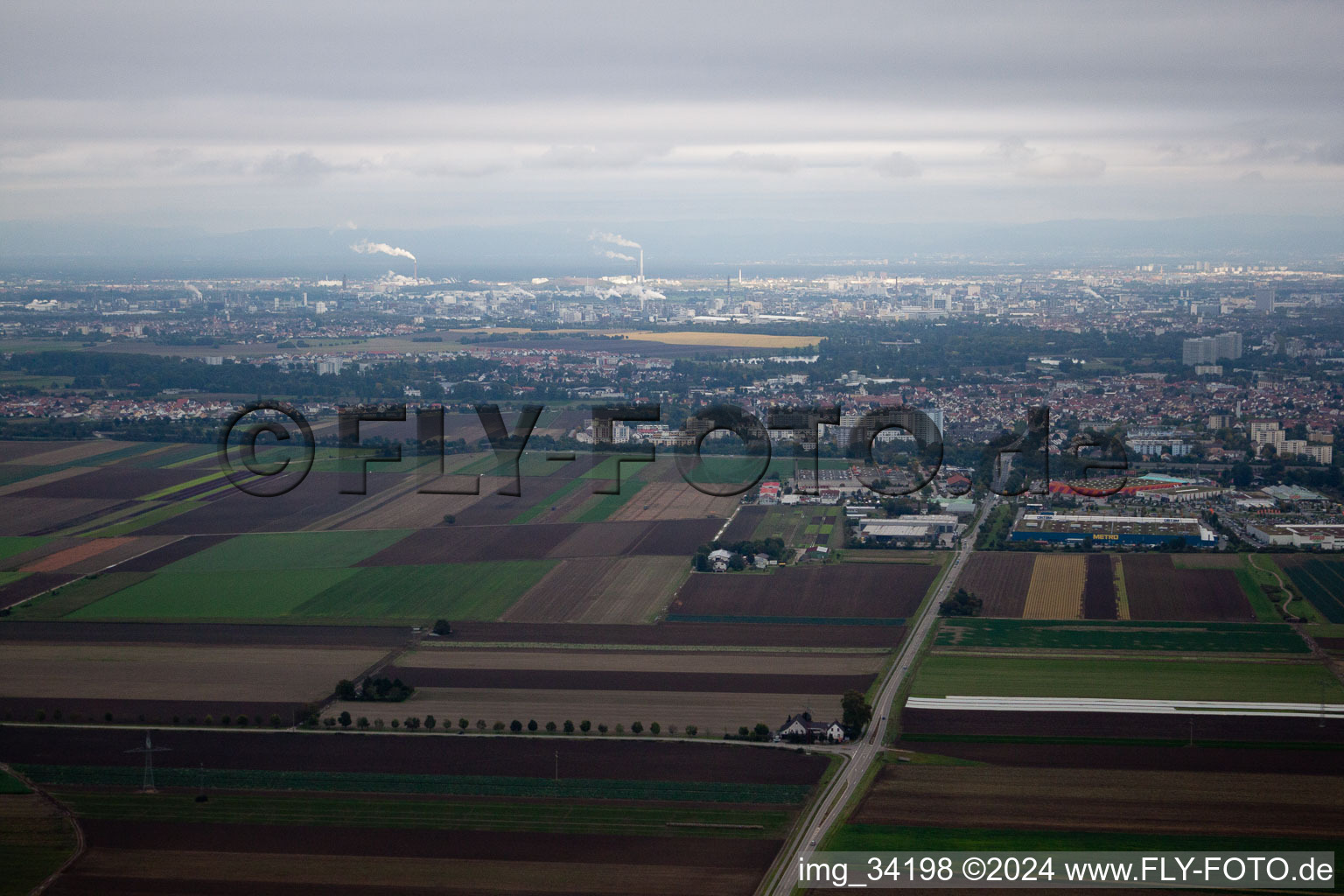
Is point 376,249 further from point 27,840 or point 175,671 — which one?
point 27,840

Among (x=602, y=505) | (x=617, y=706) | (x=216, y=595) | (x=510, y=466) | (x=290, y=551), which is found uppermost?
(x=510, y=466)

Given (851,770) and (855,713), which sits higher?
(855,713)

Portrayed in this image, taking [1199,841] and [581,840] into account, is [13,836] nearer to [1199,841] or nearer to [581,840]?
[581,840]

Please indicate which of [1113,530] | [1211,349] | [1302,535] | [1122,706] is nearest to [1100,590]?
[1113,530]

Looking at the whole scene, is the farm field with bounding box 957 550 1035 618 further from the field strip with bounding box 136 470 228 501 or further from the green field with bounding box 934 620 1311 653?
the field strip with bounding box 136 470 228 501

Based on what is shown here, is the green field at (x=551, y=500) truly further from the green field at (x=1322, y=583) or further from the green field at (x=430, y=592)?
the green field at (x=1322, y=583)

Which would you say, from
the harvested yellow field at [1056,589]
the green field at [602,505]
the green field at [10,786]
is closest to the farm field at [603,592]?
the green field at [602,505]

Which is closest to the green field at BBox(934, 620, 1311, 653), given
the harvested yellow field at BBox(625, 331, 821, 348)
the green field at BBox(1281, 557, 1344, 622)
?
the green field at BBox(1281, 557, 1344, 622)
